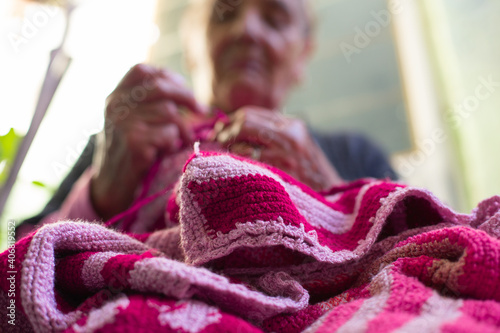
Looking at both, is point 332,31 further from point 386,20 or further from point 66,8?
point 66,8

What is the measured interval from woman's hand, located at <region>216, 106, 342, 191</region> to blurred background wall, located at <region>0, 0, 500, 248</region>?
0.19m

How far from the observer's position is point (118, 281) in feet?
0.78

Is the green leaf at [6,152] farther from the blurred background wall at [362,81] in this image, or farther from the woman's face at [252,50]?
the woman's face at [252,50]

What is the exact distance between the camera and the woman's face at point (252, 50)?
0.76 m
